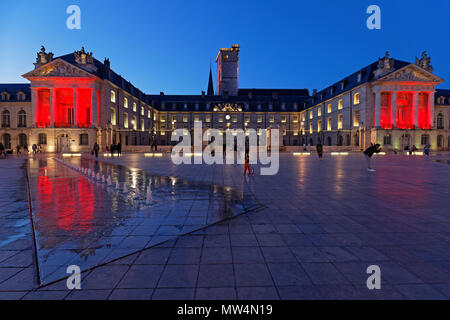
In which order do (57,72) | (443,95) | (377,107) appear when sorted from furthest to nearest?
1. (443,95)
2. (377,107)
3. (57,72)

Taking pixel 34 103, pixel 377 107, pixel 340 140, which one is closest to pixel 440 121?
pixel 377 107

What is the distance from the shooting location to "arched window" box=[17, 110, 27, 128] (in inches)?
1956

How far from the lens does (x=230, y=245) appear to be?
4.14 metres

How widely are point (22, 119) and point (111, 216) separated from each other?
58764mm

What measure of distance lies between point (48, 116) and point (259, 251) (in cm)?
5307

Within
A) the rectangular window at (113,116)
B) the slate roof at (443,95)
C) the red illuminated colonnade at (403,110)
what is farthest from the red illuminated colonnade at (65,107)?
the slate roof at (443,95)

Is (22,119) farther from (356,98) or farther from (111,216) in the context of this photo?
(356,98)

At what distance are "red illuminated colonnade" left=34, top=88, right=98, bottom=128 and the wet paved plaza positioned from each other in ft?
129

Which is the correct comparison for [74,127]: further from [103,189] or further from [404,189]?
[404,189]

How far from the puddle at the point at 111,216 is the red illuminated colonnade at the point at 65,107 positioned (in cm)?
3719

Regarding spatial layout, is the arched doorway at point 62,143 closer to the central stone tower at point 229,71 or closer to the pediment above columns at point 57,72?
the pediment above columns at point 57,72

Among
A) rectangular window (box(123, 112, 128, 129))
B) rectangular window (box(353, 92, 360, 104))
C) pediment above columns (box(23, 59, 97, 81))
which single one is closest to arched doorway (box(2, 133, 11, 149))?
pediment above columns (box(23, 59, 97, 81))

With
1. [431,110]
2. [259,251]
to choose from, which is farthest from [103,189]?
[431,110]

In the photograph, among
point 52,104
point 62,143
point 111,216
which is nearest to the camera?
point 111,216
